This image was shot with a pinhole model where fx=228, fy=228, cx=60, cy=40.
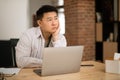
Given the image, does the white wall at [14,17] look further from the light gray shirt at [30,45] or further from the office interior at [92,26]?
the light gray shirt at [30,45]

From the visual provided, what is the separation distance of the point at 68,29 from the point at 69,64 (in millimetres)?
3746

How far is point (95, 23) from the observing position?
5285 millimetres

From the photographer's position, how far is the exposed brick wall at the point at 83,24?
202 inches

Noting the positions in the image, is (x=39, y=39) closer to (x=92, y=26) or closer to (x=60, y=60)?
(x=60, y=60)

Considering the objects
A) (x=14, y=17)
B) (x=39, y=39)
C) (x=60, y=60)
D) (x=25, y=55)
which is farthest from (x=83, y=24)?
(x=60, y=60)

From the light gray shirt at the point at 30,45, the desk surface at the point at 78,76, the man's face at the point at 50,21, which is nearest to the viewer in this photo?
the desk surface at the point at 78,76

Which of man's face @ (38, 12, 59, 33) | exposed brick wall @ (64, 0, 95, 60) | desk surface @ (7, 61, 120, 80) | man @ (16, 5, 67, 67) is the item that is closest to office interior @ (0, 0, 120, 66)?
exposed brick wall @ (64, 0, 95, 60)

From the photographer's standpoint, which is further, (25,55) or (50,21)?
(25,55)

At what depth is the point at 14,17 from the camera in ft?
20.2

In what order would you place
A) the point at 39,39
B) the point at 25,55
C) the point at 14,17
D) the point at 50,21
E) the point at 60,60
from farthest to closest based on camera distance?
the point at 14,17 < the point at 39,39 < the point at 25,55 < the point at 50,21 < the point at 60,60

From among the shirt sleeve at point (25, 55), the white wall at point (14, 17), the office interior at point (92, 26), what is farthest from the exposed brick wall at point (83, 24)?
the shirt sleeve at point (25, 55)

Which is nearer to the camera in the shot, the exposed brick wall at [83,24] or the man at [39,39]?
the man at [39,39]

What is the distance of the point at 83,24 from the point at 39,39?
2918 mm

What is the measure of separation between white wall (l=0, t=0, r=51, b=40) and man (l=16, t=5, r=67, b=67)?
12.4ft
